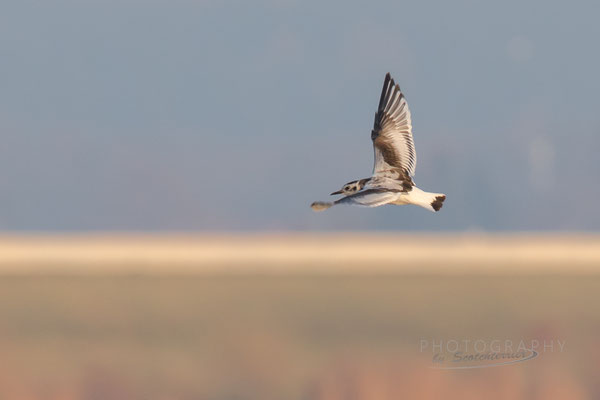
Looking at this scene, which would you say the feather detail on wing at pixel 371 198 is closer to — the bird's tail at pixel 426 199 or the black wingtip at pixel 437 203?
the bird's tail at pixel 426 199

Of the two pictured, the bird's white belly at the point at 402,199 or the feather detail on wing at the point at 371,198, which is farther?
the bird's white belly at the point at 402,199

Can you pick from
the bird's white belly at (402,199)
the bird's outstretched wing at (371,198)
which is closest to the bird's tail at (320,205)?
the bird's outstretched wing at (371,198)

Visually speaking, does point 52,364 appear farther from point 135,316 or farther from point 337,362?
point 337,362

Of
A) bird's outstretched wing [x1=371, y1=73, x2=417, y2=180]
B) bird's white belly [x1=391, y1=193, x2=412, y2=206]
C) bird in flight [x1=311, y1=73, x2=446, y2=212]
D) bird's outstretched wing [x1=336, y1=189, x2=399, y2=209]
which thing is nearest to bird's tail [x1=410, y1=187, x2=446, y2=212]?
bird in flight [x1=311, y1=73, x2=446, y2=212]

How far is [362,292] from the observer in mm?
39344

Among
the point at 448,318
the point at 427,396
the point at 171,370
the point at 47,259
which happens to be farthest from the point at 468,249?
the point at 47,259

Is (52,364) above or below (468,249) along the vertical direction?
below

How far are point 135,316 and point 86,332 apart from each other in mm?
1648

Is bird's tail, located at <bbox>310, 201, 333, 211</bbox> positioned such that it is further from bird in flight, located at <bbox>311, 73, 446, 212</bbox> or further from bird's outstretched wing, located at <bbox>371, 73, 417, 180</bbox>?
bird's outstretched wing, located at <bbox>371, 73, 417, 180</bbox>

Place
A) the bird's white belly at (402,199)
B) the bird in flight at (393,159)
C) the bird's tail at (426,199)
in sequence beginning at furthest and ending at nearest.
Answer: the bird in flight at (393,159) → the bird's tail at (426,199) → the bird's white belly at (402,199)

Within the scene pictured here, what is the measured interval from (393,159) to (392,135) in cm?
71

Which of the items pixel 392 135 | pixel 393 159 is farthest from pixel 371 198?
pixel 392 135

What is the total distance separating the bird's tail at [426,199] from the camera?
25.9 metres

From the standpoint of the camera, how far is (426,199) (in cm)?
2627
